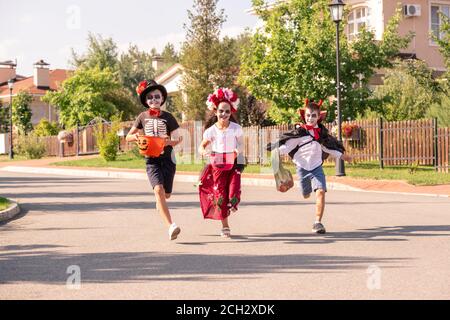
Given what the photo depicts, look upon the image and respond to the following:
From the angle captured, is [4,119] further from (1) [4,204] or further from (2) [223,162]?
(2) [223,162]

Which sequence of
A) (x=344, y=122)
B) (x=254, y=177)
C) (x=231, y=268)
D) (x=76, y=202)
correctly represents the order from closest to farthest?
1. (x=231, y=268)
2. (x=76, y=202)
3. (x=254, y=177)
4. (x=344, y=122)

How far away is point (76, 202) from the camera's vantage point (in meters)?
16.8

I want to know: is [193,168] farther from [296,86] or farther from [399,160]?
[399,160]

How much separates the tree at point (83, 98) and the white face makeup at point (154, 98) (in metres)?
43.7

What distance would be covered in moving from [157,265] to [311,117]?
12.2ft

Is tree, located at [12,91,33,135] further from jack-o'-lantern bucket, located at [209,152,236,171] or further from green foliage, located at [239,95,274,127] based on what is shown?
jack-o'-lantern bucket, located at [209,152,236,171]

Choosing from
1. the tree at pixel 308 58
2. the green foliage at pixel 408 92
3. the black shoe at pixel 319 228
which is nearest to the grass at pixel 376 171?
the tree at pixel 308 58

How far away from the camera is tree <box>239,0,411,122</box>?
29.0 meters

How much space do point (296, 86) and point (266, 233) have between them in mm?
18488

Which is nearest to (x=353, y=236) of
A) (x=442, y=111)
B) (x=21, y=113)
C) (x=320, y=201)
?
(x=320, y=201)

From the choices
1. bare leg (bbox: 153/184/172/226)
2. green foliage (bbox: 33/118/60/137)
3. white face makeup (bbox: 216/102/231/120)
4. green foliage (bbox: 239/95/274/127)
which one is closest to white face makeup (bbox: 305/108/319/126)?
white face makeup (bbox: 216/102/231/120)

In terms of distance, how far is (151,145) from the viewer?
1003 centimetres

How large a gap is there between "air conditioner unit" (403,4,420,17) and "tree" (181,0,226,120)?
31.5 feet
